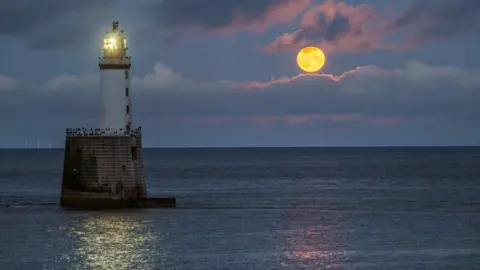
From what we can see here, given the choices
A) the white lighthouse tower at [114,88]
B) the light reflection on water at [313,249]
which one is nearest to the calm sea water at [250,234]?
the light reflection on water at [313,249]

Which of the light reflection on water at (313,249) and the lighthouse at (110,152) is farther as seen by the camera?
the lighthouse at (110,152)

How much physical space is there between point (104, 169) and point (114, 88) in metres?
5.80

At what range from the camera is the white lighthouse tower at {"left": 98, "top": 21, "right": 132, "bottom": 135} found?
64.6m

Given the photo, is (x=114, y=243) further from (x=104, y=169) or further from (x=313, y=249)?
(x=104, y=169)

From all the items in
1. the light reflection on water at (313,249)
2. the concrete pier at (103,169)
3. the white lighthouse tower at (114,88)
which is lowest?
the light reflection on water at (313,249)

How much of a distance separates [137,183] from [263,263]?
2018cm

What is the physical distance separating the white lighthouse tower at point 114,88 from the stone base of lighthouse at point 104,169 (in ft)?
4.67

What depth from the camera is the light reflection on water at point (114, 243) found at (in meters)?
45.5

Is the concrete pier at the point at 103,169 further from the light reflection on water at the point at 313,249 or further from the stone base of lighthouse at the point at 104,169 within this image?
the light reflection on water at the point at 313,249

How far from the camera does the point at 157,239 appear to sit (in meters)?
53.3

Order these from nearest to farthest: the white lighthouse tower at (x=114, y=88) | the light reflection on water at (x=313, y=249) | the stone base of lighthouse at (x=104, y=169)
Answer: the light reflection on water at (x=313, y=249) < the stone base of lighthouse at (x=104, y=169) < the white lighthouse tower at (x=114, y=88)

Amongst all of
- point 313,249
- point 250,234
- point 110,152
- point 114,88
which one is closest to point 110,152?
point 110,152

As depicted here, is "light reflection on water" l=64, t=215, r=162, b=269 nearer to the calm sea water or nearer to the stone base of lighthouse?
the calm sea water

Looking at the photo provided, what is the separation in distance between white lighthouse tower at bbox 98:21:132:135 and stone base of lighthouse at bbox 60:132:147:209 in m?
1.42
